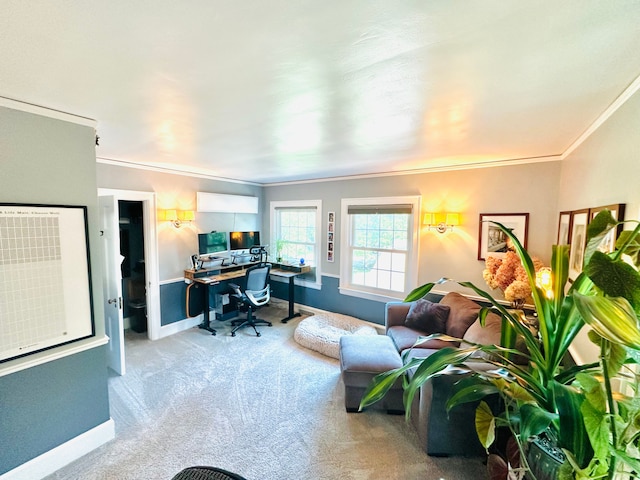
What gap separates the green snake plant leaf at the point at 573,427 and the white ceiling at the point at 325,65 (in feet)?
4.43

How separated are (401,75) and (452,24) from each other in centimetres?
36

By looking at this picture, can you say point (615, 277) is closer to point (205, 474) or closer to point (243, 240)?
point (205, 474)

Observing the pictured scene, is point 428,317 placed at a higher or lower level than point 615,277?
lower

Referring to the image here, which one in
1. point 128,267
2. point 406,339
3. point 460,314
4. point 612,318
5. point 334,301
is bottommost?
point 334,301

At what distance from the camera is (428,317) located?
3154 mm

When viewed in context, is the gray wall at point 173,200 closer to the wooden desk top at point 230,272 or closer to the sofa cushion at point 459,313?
the wooden desk top at point 230,272

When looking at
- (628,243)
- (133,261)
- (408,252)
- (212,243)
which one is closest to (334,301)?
(408,252)

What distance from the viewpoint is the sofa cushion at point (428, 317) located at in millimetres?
3117

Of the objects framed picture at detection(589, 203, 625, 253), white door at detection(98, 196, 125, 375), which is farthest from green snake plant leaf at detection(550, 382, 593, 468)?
white door at detection(98, 196, 125, 375)

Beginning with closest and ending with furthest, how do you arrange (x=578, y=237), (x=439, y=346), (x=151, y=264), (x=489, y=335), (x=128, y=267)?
1. (x=578, y=237)
2. (x=489, y=335)
3. (x=439, y=346)
4. (x=151, y=264)
5. (x=128, y=267)

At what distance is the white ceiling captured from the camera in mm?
912

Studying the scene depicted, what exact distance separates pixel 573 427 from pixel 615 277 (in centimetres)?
58

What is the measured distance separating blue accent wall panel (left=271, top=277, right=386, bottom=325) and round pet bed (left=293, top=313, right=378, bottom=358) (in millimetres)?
198

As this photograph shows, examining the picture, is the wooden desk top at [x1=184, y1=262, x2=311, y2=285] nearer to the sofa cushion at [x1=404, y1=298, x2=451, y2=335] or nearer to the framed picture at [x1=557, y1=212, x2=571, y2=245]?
the sofa cushion at [x1=404, y1=298, x2=451, y2=335]
